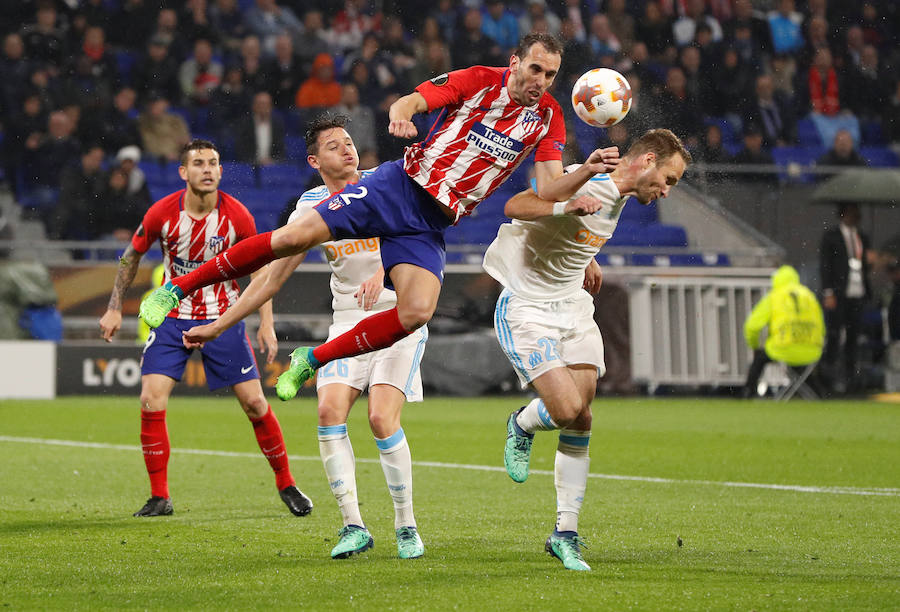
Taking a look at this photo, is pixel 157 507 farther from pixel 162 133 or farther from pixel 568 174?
pixel 162 133

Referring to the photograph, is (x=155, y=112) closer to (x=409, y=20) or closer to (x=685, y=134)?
(x=409, y=20)

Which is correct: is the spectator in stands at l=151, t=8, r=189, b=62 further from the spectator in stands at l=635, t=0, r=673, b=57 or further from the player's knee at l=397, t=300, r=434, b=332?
the player's knee at l=397, t=300, r=434, b=332

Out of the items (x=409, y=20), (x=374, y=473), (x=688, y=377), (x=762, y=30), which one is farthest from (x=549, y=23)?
(x=374, y=473)

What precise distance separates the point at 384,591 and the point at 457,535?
1.63m

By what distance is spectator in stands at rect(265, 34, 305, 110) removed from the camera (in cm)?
1955

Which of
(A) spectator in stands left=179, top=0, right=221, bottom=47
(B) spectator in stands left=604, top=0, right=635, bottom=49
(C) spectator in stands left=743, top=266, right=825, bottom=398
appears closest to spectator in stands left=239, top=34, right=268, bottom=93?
(A) spectator in stands left=179, top=0, right=221, bottom=47

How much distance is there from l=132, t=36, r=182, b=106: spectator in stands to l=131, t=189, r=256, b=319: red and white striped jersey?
12176 mm

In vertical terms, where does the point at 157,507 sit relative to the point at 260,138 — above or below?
below

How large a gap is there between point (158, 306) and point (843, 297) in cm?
1405

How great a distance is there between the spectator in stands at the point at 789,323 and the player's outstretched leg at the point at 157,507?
1106 cm

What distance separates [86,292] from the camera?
1666 centimetres

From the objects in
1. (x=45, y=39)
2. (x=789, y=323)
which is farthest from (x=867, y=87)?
(x=45, y=39)

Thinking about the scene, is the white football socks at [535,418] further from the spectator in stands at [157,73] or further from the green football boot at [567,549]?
the spectator in stands at [157,73]

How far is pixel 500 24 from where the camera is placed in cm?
2031
